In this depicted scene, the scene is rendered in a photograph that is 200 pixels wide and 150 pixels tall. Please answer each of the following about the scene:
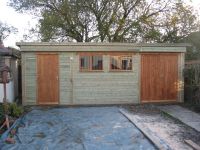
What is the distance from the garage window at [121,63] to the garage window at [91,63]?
47 centimetres

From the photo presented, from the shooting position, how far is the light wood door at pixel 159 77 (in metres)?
11.5

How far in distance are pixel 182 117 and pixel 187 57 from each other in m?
11.3

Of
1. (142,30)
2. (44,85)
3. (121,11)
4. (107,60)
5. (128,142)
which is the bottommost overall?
(128,142)

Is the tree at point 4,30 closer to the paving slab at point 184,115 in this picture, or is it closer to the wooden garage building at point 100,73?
the wooden garage building at point 100,73

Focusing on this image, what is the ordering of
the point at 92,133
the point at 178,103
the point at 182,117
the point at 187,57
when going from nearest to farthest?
1. the point at 92,133
2. the point at 182,117
3. the point at 178,103
4. the point at 187,57

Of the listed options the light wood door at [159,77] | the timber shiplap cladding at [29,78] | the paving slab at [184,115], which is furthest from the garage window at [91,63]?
the paving slab at [184,115]

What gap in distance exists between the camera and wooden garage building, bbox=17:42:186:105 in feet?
35.8

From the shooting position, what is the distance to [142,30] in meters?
18.2

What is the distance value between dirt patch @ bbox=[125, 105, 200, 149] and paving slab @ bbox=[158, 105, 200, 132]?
0.19m

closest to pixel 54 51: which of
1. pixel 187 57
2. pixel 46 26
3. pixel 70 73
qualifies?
pixel 70 73

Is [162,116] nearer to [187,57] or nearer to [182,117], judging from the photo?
[182,117]

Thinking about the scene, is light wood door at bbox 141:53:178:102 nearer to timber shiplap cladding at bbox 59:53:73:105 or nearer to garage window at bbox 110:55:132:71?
garage window at bbox 110:55:132:71

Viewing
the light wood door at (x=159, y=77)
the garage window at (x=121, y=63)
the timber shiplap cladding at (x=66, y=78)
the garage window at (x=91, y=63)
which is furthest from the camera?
the light wood door at (x=159, y=77)

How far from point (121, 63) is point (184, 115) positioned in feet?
11.0
